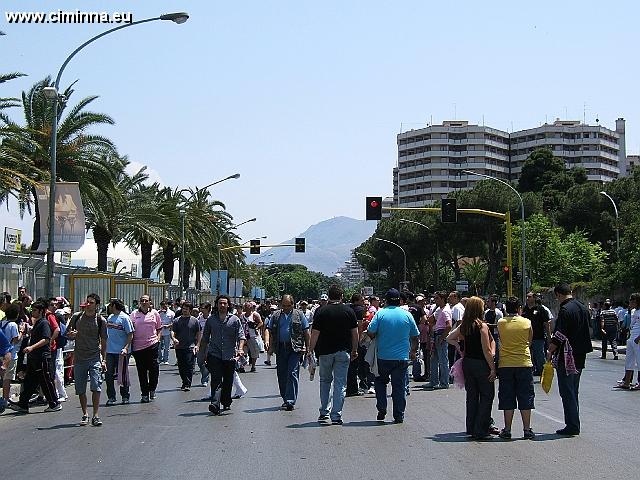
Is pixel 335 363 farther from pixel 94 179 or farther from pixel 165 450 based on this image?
pixel 94 179

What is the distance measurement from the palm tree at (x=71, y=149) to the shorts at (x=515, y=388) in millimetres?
22917

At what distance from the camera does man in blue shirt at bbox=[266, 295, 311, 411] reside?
557 inches

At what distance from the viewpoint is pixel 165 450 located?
33.7 ft

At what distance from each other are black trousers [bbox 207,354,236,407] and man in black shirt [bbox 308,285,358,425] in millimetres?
1774

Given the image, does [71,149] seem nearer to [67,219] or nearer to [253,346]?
[67,219]

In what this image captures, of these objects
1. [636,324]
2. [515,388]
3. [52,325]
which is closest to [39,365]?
[52,325]

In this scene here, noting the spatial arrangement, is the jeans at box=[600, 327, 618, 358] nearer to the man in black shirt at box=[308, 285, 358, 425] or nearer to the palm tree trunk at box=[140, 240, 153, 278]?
the man in black shirt at box=[308, 285, 358, 425]

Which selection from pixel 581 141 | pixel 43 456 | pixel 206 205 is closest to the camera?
pixel 43 456

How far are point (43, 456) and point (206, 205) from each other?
55.9 metres

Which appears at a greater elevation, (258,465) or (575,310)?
(575,310)

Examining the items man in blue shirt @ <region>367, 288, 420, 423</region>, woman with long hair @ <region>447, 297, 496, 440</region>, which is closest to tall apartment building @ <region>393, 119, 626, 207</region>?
man in blue shirt @ <region>367, 288, 420, 423</region>

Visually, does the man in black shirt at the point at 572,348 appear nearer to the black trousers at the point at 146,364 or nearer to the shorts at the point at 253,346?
the black trousers at the point at 146,364

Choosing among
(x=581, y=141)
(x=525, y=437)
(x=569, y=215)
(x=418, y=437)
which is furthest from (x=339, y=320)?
(x=581, y=141)

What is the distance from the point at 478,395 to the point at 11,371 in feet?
26.5
